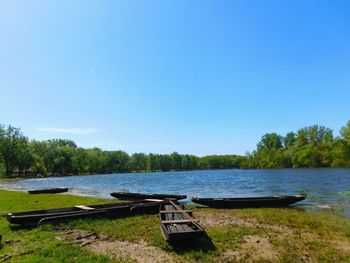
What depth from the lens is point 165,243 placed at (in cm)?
1049

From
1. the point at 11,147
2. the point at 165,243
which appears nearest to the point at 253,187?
the point at 165,243

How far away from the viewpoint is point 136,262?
8633mm

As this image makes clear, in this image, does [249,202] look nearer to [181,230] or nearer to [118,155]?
[181,230]

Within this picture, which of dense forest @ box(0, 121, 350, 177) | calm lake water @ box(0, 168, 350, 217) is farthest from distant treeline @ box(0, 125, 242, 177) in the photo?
calm lake water @ box(0, 168, 350, 217)

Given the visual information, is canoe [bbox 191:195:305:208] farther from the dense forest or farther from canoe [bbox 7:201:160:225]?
the dense forest

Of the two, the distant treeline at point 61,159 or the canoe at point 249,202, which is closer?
the canoe at point 249,202

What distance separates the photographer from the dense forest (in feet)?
328

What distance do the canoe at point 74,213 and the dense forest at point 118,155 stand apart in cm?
9284

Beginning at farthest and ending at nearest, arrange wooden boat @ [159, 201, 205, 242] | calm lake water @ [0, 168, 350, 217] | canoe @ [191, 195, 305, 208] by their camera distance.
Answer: calm lake water @ [0, 168, 350, 217] → canoe @ [191, 195, 305, 208] → wooden boat @ [159, 201, 205, 242]

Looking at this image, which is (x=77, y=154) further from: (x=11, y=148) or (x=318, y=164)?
(x=318, y=164)

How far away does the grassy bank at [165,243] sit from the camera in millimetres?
9062

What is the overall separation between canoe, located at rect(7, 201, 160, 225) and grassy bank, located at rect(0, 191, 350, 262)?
50 cm

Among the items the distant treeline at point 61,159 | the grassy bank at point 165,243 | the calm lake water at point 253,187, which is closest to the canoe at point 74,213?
the grassy bank at point 165,243

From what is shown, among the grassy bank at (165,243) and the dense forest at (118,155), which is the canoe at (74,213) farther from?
the dense forest at (118,155)
